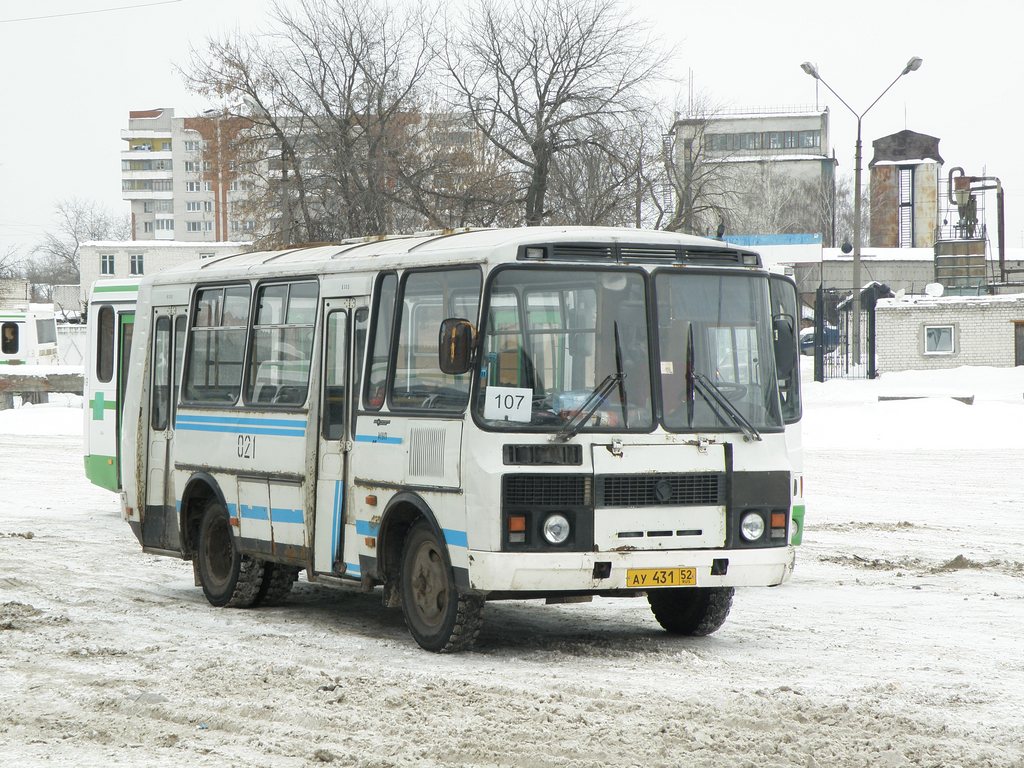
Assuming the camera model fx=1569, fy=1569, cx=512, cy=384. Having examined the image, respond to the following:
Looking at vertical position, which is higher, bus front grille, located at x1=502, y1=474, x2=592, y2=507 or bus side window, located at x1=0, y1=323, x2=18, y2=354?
bus side window, located at x1=0, y1=323, x2=18, y2=354

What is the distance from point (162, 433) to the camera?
13.6m

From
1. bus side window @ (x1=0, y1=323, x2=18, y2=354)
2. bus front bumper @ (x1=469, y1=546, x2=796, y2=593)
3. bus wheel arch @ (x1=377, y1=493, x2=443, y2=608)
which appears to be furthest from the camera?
bus side window @ (x1=0, y1=323, x2=18, y2=354)

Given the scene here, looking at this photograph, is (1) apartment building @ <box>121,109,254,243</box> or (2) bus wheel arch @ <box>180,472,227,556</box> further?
(1) apartment building @ <box>121,109,254,243</box>

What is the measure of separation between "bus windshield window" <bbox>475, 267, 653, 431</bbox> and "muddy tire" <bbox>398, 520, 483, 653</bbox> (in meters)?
1.08

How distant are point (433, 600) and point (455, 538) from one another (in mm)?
667

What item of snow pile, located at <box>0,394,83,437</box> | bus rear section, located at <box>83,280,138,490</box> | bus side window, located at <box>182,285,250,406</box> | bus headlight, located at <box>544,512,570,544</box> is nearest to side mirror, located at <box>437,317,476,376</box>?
bus headlight, located at <box>544,512,570,544</box>

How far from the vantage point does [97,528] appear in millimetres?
18969

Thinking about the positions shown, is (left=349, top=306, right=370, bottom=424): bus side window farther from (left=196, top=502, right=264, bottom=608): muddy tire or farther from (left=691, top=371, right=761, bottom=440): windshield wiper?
(left=691, top=371, right=761, bottom=440): windshield wiper

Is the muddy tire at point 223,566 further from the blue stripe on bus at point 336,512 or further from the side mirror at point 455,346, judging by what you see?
the side mirror at point 455,346

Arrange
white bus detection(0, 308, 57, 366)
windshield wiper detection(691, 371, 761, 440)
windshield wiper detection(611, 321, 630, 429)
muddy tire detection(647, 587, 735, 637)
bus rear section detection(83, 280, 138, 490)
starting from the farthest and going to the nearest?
1. white bus detection(0, 308, 57, 366)
2. bus rear section detection(83, 280, 138, 490)
3. muddy tire detection(647, 587, 735, 637)
4. windshield wiper detection(691, 371, 761, 440)
5. windshield wiper detection(611, 321, 630, 429)

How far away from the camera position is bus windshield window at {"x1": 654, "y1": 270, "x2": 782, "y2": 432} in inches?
380

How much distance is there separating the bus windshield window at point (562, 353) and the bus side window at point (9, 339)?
42.3m

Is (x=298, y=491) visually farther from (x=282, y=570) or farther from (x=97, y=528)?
(x=97, y=528)

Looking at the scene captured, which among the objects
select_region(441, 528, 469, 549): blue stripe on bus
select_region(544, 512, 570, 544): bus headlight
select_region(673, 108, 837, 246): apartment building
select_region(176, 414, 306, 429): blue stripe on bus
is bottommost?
select_region(441, 528, 469, 549): blue stripe on bus
